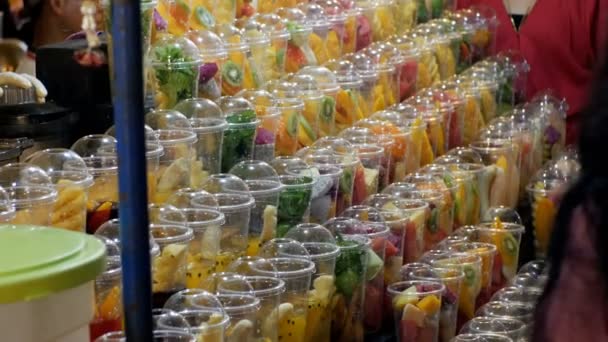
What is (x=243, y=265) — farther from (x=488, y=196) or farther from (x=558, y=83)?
(x=558, y=83)

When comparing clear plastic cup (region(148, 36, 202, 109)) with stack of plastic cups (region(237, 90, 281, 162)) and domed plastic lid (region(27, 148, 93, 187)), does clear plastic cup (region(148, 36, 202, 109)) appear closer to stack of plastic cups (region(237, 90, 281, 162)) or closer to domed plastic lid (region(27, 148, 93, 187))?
stack of plastic cups (region(237, 90, 281, 162))

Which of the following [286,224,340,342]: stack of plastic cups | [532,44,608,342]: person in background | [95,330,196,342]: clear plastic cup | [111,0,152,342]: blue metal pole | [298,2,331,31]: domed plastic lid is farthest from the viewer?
[298,2,331,31]: domed plastic lid

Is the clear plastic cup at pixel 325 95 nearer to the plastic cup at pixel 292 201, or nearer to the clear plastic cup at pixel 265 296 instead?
the plastic cup at pixel 292 201

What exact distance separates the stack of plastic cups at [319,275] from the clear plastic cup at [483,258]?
55 centimetres

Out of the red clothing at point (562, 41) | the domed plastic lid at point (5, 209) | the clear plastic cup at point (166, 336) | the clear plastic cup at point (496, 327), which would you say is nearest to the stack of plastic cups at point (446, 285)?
the clear plastic cup at point (496, 327)

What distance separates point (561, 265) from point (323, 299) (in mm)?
1361

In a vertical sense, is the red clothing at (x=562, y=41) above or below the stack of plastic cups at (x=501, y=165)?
above

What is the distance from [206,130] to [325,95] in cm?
59

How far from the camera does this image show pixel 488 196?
323 centimetres

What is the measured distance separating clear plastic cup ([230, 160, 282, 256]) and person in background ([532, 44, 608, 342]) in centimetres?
136

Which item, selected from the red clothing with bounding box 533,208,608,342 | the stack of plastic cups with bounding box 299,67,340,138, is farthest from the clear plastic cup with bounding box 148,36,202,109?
the red clothing with bounding box 533,208,608,342

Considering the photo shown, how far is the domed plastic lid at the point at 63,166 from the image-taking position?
1.95 metres

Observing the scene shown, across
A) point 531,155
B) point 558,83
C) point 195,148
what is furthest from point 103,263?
point 558,83

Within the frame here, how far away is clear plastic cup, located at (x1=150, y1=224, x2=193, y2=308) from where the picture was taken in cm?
191
